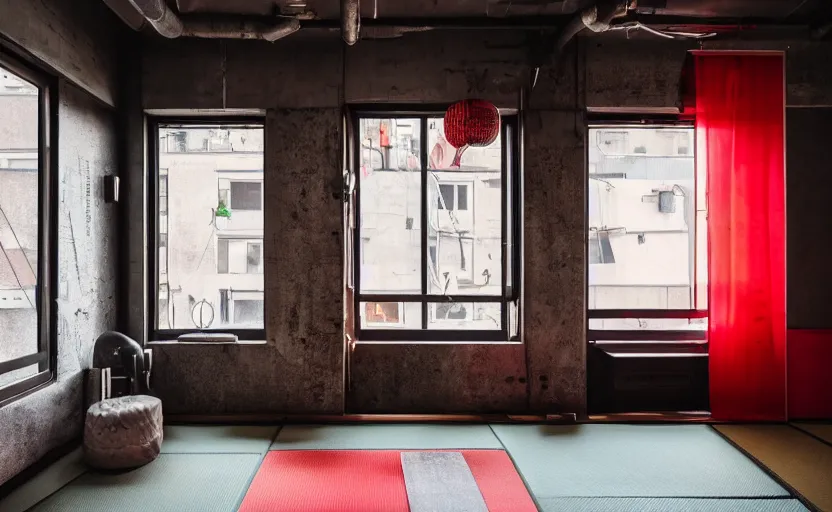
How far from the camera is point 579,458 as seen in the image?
3209 mm

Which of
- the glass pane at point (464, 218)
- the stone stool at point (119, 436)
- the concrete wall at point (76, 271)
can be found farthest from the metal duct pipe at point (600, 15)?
the stone stool at point (119, 436)

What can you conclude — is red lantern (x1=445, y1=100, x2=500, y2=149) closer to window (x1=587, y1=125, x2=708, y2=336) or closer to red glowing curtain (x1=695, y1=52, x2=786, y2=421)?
window (x1=587, y1=125, x2=708, y2=336)

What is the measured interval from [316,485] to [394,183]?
2510 millimetres

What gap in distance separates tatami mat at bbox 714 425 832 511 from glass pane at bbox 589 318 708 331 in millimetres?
892

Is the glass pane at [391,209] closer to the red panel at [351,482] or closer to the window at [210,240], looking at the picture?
the window at [210,240]

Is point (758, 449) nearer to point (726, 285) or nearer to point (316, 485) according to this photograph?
point (726, 285)

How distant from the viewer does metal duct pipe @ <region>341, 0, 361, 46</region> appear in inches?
125

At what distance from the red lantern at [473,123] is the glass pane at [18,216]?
2895mm

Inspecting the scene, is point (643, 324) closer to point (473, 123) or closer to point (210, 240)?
point (473, 123)

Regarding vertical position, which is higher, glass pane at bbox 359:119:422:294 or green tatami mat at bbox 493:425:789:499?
glass pane at bbox 359:119:422:294

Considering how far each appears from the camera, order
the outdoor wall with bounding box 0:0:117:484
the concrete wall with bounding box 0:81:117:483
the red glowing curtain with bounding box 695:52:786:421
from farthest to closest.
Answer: the red glowing curtain with bounding box 695:52:786:421, the concrete wall with bounding box 0:81:117:483, the outdoor wall with bounding box 0:0:117:484

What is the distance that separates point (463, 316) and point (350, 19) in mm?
2566

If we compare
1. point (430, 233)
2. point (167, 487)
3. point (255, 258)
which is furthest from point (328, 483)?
point (430, 233)

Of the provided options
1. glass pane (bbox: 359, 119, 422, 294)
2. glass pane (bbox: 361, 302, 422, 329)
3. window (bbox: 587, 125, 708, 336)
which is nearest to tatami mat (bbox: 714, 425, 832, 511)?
window (bbox: 587, 125, 708, 336)
